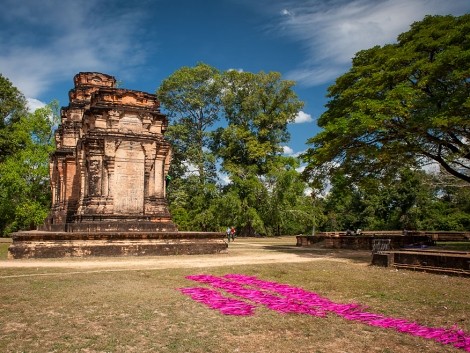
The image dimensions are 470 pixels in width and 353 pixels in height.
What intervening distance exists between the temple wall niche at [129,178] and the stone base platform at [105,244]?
6.56 feet

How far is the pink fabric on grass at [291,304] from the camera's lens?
4930mm

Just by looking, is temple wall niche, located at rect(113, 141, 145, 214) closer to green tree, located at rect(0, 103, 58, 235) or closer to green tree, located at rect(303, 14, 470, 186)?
green tree, located at rect(303, 14, 470, 186)

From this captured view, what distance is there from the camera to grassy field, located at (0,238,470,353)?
14.4ft

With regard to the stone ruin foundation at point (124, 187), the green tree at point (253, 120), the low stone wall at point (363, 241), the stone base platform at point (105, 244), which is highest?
the green tree at point (253, 120)

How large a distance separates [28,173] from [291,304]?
29.4 m

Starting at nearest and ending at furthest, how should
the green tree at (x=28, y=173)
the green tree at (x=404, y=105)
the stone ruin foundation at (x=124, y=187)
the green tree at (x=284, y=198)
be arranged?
the green tree at (x=404, y=105)
the stone ruin foundation at (x=124, y=187)
the green tree at (x=28, y=173)
the green tree at (x=284, y=198)

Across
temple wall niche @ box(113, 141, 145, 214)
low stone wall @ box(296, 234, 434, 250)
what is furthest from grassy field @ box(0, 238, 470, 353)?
low stone wall @ box(296, 234, 434, 250)

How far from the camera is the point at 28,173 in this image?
30609 mm

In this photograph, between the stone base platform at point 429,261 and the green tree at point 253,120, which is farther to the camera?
the green tree at point 253,120

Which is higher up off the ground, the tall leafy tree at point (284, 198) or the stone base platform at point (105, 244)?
the tall leafy tree at point (284, 198)

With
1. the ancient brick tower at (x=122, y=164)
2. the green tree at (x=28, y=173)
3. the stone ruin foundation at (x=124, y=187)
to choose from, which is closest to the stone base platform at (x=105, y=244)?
the stone ruin foundation at (x=124, y=187)

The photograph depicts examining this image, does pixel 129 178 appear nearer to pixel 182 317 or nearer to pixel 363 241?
pixel 182 317

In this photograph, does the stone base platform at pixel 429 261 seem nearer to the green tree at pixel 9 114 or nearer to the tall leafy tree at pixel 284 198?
the tall leafy tree at pixel 284 198

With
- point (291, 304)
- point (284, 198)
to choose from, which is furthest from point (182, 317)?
point (284, 198)
